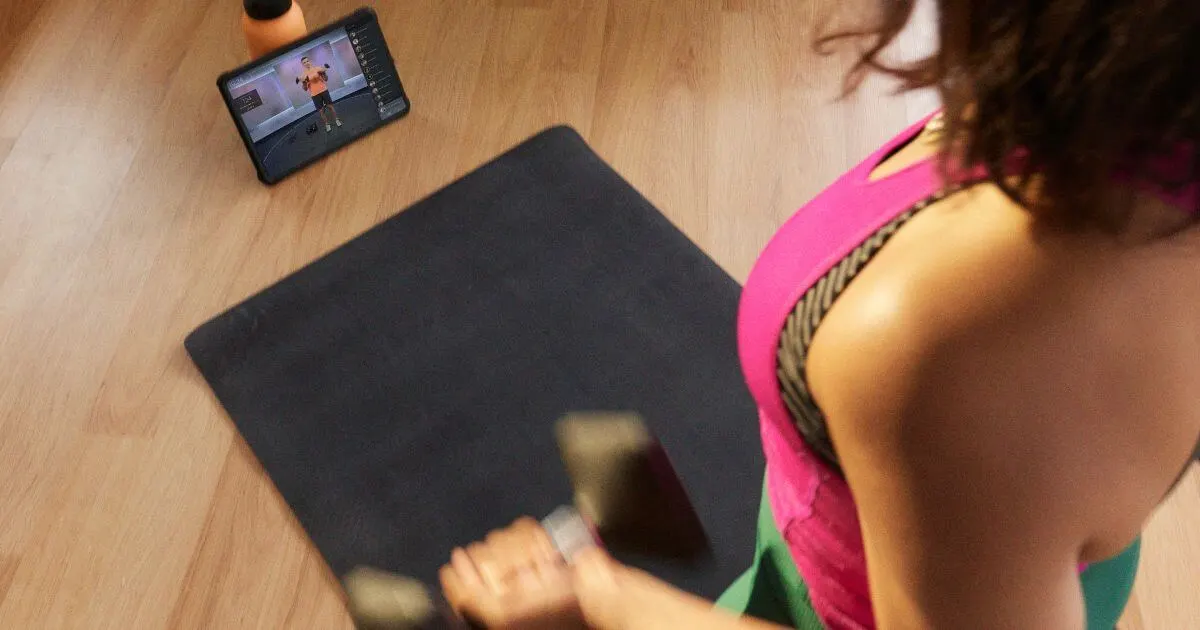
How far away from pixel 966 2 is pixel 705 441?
0.93m

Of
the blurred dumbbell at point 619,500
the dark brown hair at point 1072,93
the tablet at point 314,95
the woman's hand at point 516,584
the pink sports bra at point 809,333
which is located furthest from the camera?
the tablet at point 314,95

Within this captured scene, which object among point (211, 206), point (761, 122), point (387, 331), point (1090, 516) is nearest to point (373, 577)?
point (387, 331)

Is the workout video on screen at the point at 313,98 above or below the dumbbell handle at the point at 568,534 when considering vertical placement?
above

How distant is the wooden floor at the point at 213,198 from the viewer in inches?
46.1

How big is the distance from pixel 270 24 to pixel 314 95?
130 mm

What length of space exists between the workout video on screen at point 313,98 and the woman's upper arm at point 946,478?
1.29 metres

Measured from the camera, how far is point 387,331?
1364 millimetres

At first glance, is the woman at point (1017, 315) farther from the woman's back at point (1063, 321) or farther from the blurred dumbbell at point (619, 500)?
the blurred dumbbell at point (619, 500)

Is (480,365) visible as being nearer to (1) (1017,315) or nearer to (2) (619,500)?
(2) (619,500)

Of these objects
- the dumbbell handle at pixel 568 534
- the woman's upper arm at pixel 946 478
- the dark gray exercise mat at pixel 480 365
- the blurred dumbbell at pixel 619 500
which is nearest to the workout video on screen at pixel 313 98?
the dark gray exercise mat at pixel 480 365

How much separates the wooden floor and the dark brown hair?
0.95 metres

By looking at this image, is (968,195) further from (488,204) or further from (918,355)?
(488,204)

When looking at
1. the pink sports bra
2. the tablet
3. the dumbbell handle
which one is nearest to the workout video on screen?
the tablet

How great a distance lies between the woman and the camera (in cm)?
33
